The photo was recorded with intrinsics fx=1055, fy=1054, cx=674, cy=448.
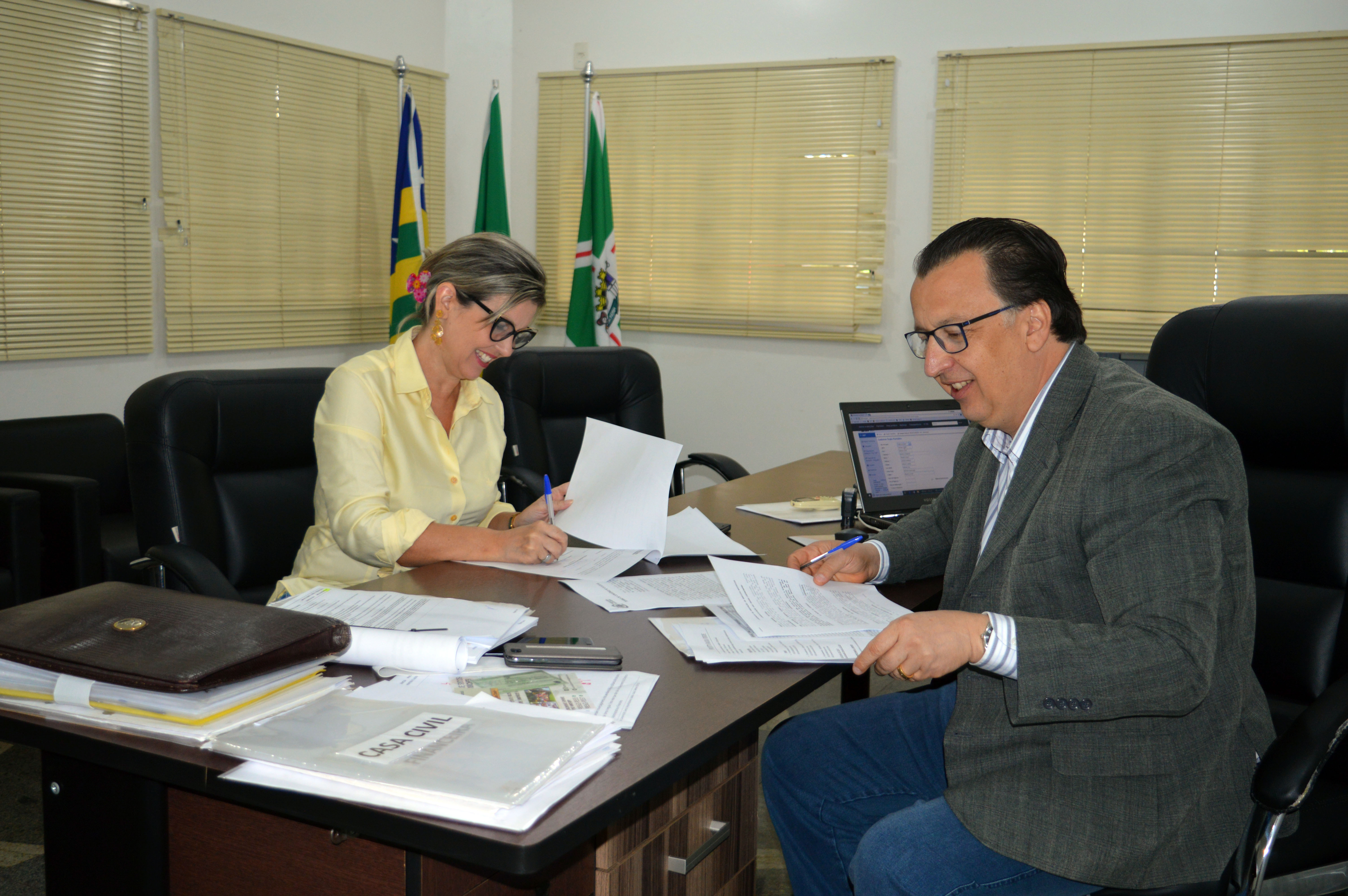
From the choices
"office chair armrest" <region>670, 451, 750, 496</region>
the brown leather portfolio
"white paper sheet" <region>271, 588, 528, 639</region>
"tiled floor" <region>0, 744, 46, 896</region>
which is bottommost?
"tiled floor" <region>0, 744, 46, 896</region>

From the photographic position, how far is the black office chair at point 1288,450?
1737 millimetres

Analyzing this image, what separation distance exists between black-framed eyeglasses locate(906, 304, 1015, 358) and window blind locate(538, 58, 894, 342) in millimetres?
3332

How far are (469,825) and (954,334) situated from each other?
94 centimetres

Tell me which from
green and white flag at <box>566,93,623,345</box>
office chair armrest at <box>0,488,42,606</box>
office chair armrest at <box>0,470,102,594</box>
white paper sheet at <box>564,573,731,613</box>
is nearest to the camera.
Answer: white paper sheet at <box>564,573,731,613</box>

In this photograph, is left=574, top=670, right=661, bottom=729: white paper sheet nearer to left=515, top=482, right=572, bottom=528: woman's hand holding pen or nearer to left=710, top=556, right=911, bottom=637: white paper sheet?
left=710, top=556, right=911, bottom=637: white paper sheet

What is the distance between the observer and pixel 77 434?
3.75 metres

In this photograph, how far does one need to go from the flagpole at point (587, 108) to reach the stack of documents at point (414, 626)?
3.78 metres

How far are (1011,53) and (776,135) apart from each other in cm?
106

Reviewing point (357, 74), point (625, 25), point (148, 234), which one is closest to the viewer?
point (148, 234)

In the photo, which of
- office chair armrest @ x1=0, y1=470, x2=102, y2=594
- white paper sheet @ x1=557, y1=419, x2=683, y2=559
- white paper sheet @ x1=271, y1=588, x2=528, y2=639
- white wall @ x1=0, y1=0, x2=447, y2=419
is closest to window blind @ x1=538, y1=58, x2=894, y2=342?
white wall @ x1=0, y1=0, x2=447, y2=419

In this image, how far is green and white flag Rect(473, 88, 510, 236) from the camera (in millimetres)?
5020

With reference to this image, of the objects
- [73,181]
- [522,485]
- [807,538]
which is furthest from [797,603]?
[73,181]

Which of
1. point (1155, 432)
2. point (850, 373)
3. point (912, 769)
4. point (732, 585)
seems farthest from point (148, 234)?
point (1155, 432)

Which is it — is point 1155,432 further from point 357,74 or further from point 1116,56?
point 357,74
